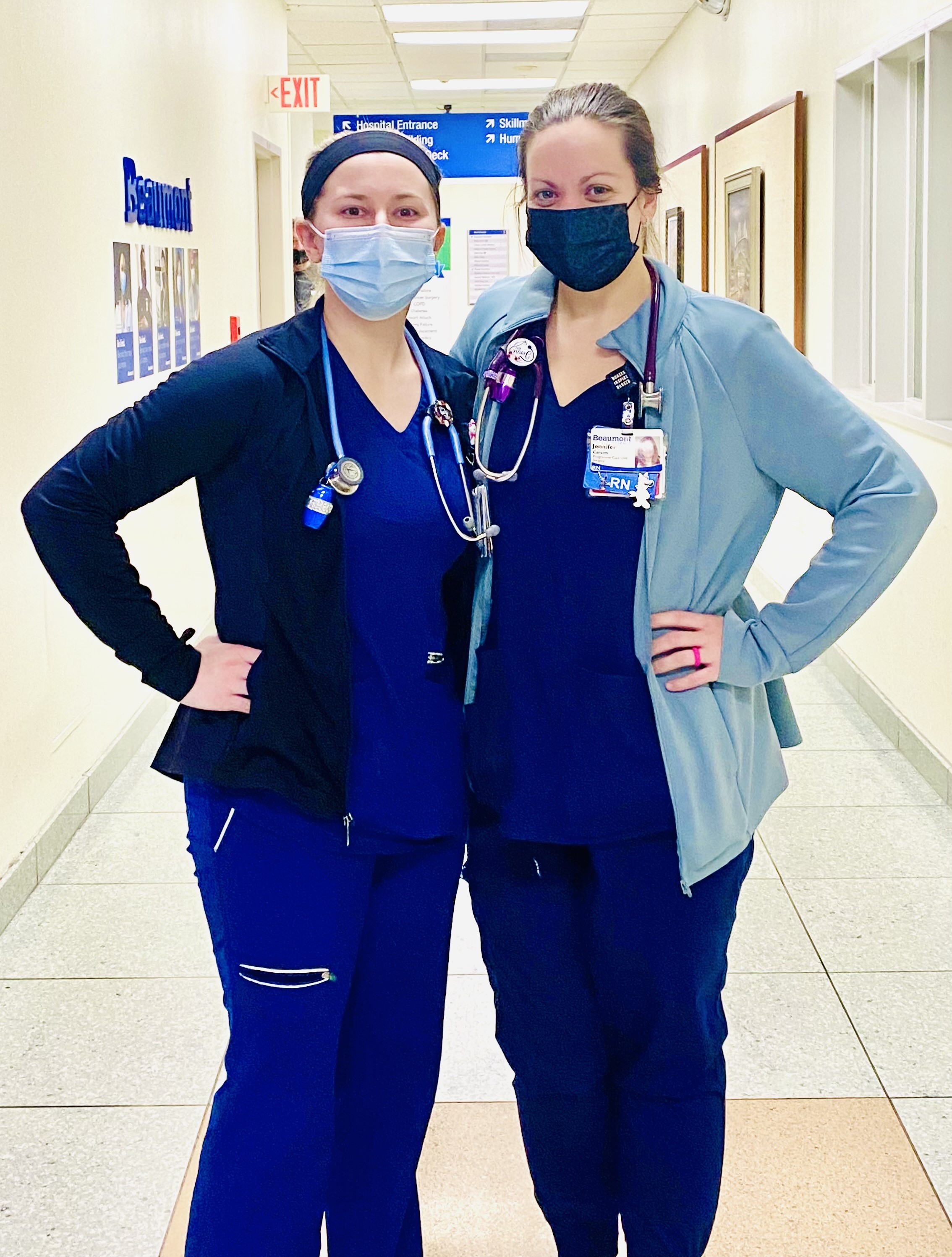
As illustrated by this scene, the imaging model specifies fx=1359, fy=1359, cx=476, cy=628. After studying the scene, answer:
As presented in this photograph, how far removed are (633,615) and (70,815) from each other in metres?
2.58

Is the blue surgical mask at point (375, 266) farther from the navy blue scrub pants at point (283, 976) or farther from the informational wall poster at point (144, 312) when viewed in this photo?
the informational wall poster at point (144, 312)

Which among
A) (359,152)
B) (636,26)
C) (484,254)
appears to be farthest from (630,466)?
(484,254)

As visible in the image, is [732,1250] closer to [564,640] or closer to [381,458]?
[564,640]

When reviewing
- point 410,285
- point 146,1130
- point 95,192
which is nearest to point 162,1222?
point 146,1130

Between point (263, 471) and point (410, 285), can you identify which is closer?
point (263, 471)

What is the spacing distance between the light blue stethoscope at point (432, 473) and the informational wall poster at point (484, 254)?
461 inches

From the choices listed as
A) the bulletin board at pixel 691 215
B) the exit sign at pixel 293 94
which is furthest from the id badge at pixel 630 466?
the bulletin board at pixel 691 215

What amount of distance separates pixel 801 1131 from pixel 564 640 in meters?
1.23

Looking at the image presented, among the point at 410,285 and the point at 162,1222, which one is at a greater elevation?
the point at 410,285

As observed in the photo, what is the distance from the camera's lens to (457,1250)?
2.05 metres

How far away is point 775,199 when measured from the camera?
22.2 feet

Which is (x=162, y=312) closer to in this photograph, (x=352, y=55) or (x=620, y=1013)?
(x=620, y=1013)

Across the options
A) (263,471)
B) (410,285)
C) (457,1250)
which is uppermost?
(410,285)

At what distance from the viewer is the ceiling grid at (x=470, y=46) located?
8.95 m
